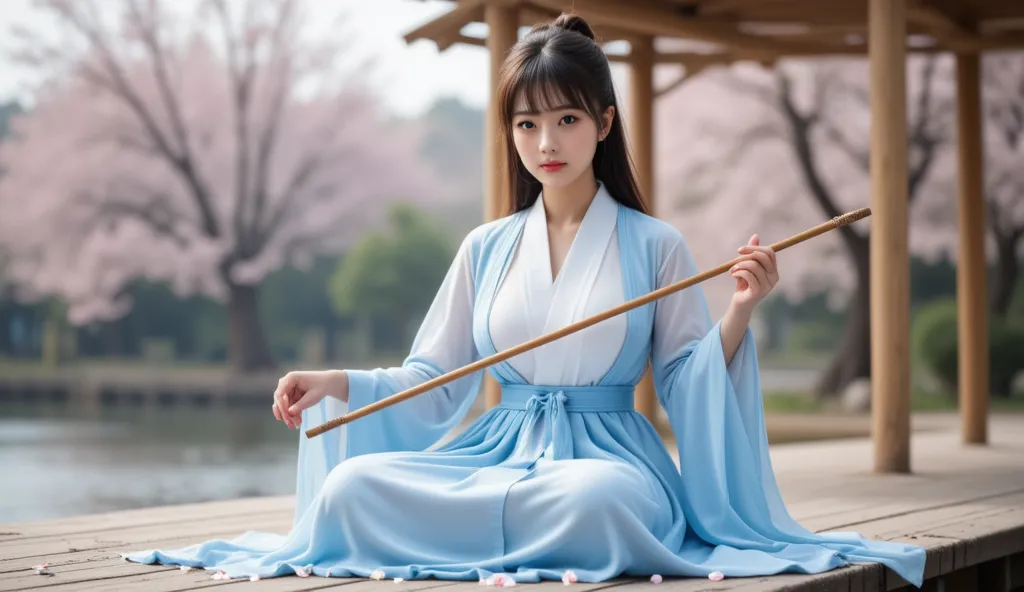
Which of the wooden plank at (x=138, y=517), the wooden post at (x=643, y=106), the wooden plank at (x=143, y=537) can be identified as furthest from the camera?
the wooden post at (x=643, y=106)

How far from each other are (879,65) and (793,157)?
33.4 feet

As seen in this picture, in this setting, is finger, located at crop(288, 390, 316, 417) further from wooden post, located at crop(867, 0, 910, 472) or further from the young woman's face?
wooden post, located at crop(867, 0, 910, 472)

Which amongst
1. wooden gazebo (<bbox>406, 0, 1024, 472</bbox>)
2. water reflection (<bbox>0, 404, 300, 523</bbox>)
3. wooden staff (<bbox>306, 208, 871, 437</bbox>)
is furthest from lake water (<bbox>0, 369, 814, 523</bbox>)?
wooden staff (<bbox>306, 208, 871, 437</bbox>)

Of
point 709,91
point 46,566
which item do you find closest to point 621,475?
point 46,566

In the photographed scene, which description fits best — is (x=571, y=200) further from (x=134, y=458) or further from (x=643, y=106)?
(x=134, y=458)

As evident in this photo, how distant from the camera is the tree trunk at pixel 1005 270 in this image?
13875 millimetres

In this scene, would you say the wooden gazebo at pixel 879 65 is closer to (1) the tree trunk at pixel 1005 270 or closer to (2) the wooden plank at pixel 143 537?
(2) the wooden plank at pixel 143 537

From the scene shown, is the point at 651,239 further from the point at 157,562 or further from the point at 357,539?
the point at 157,562

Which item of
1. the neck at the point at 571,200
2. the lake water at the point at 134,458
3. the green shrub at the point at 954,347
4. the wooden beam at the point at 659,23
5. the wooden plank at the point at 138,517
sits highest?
the wooden beam at the point at 659,23

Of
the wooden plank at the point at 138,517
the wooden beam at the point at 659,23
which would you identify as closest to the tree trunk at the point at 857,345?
the wooden beam at the point at 659,23

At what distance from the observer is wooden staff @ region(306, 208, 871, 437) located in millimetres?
2721

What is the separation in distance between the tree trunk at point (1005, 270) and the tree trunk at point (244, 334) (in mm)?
9797

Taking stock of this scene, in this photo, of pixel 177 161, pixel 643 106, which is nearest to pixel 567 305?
pixel 643 106

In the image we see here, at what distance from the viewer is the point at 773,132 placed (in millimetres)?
14398
